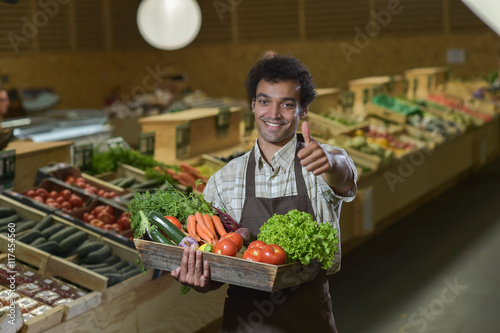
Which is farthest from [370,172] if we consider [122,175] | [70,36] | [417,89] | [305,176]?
[70,36]

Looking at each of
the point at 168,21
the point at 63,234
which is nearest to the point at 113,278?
the point at 63,234

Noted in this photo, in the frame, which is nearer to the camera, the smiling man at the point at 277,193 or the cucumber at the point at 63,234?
the smiling man at the point at 277,193

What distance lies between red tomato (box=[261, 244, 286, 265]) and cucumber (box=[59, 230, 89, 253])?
5.87 ft

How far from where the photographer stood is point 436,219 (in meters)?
6.80

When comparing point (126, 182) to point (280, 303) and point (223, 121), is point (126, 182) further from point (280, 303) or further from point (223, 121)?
point (280, 303)

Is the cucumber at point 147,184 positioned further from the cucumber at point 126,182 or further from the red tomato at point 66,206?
the red tomato at point 66,206

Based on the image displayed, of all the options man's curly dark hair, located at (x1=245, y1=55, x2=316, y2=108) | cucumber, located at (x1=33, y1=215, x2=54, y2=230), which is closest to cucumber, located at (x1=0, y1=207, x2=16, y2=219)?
cucumber, located at (x1=33, y1=215, x2=54, y2=230)

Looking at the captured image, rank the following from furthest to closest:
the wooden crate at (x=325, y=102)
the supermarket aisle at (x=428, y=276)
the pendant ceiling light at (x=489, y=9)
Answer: the wooden crate at (x=325, y=102)
the supermarket aisle at (x=428, y=276)
the pendant ceiling light at (x=489, y=9)

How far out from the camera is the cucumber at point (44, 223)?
3.57 meters

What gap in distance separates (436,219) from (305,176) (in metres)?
5.01

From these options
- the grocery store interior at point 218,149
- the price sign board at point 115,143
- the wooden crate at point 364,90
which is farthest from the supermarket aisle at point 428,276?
the price sign board at point 115,143

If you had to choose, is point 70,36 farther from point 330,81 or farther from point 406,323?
point 406,323

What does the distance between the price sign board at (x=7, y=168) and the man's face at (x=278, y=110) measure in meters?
2.35

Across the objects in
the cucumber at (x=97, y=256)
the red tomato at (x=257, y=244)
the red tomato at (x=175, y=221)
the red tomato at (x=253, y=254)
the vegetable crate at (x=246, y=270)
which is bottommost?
the cucumber at (x=97, y=256)
